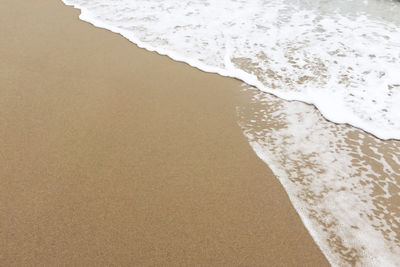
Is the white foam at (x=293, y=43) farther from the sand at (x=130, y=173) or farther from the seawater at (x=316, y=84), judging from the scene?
the sand at (x=130, y=173)

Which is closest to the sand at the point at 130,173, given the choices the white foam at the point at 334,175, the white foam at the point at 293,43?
the white foam at the point at 334,175

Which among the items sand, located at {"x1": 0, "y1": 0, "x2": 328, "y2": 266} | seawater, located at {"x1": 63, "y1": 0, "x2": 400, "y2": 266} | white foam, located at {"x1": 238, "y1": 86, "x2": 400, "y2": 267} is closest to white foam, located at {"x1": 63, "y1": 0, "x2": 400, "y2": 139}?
seawater, located at {"x1": 63, "y1": 0, "x2": 400, "y2": 266}

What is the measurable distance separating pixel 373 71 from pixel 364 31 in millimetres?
1296

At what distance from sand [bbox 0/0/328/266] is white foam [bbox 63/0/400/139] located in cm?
61

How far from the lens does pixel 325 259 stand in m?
1.75

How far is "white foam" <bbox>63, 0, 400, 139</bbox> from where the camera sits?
3100mm

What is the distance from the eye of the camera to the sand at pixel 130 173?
176 cm

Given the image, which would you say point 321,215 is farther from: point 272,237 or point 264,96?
point 264,96

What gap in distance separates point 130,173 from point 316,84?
2.22 meters

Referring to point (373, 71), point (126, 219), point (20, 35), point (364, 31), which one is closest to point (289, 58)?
point (373, 71)

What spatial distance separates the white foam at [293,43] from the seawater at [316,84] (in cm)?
1

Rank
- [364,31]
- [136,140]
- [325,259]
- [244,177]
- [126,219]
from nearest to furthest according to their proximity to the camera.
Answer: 1. [325,259]
2. [126,219]
3. [244,177]
4. [136,140]
5. [364,31]

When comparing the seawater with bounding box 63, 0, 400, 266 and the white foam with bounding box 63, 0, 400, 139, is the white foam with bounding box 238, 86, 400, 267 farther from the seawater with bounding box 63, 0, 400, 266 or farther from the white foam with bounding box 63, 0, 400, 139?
the white foam with bounding box 63, 0, 400, 139

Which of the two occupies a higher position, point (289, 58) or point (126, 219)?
point (289, 58)
